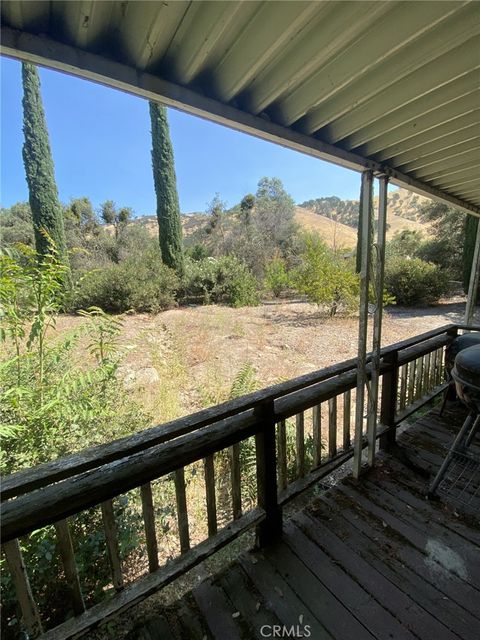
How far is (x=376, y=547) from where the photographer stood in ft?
4.79

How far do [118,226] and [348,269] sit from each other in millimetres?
13962

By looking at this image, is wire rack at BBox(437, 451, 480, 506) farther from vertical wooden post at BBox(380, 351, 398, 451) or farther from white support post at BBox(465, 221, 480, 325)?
white support post at BBox(465, 221, 480, 325)

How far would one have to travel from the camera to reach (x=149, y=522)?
1180mm

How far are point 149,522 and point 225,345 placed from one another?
461cm

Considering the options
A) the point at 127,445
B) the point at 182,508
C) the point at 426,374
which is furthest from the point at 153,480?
the point at 426,374

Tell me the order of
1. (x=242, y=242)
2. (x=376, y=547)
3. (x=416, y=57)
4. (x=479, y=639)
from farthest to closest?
(x=242, y=242) < (x=376, y=547) < (x=479, y=639) < (x=416, y=57)

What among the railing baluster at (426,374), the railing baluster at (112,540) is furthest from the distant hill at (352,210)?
the railing baluster at (112,540)

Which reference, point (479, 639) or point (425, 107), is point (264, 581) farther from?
point (425, 107)

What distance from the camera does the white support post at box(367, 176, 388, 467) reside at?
5.55 feet

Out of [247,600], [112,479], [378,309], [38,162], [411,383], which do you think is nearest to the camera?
[112,479]

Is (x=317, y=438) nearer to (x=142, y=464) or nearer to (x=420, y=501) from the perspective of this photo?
(x=420, y=501)

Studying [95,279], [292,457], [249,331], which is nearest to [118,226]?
[95,279]

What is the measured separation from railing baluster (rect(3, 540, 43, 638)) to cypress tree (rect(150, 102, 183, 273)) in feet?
32.1

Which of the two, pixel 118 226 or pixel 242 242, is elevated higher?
pixel 118 226
